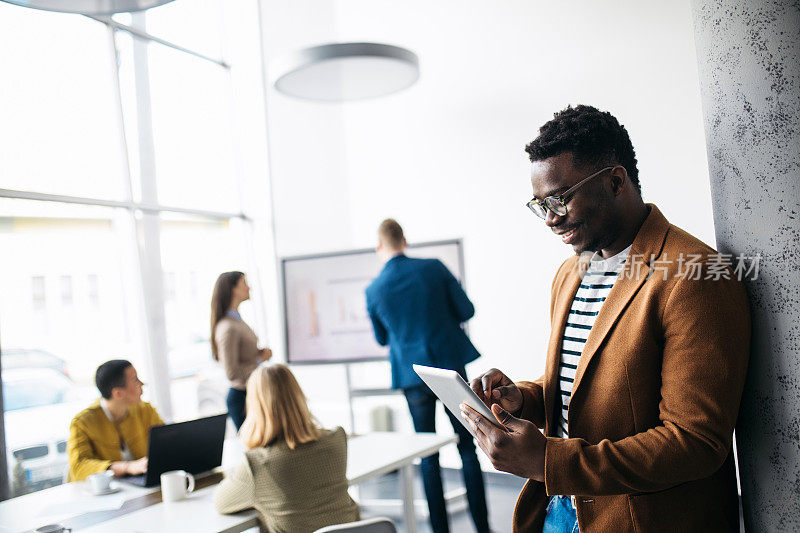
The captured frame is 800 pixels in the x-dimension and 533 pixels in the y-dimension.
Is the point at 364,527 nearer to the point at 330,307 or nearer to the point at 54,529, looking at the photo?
the point at 54,529

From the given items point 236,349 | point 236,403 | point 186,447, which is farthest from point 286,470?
point 236,403

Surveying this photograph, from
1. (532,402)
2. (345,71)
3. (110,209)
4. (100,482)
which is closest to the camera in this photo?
(532,402)

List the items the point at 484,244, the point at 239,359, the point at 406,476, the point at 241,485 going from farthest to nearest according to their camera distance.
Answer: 1. the point at 484,244
2. the point at 239,359
3. the point at 406,476
4. the point at 241,485

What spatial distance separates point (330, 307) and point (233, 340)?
0.89 metres

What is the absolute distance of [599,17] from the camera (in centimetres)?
440

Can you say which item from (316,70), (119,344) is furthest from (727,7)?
(119,344)

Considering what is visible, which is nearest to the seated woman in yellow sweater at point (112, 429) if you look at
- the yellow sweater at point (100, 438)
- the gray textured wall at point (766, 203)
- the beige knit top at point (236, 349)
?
the yellow sweater at point (100, 438)

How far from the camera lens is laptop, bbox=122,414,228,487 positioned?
105 inches

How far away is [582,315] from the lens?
4.98ft

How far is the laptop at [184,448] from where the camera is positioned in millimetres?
2672

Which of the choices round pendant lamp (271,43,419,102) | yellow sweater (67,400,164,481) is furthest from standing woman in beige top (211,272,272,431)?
round pendant lamp (271,43,419,102)

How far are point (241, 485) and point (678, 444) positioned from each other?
64.4 inches

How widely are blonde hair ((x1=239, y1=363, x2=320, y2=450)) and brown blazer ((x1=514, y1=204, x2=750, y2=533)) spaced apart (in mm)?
1243

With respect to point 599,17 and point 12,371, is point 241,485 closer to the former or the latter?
point 12,371
